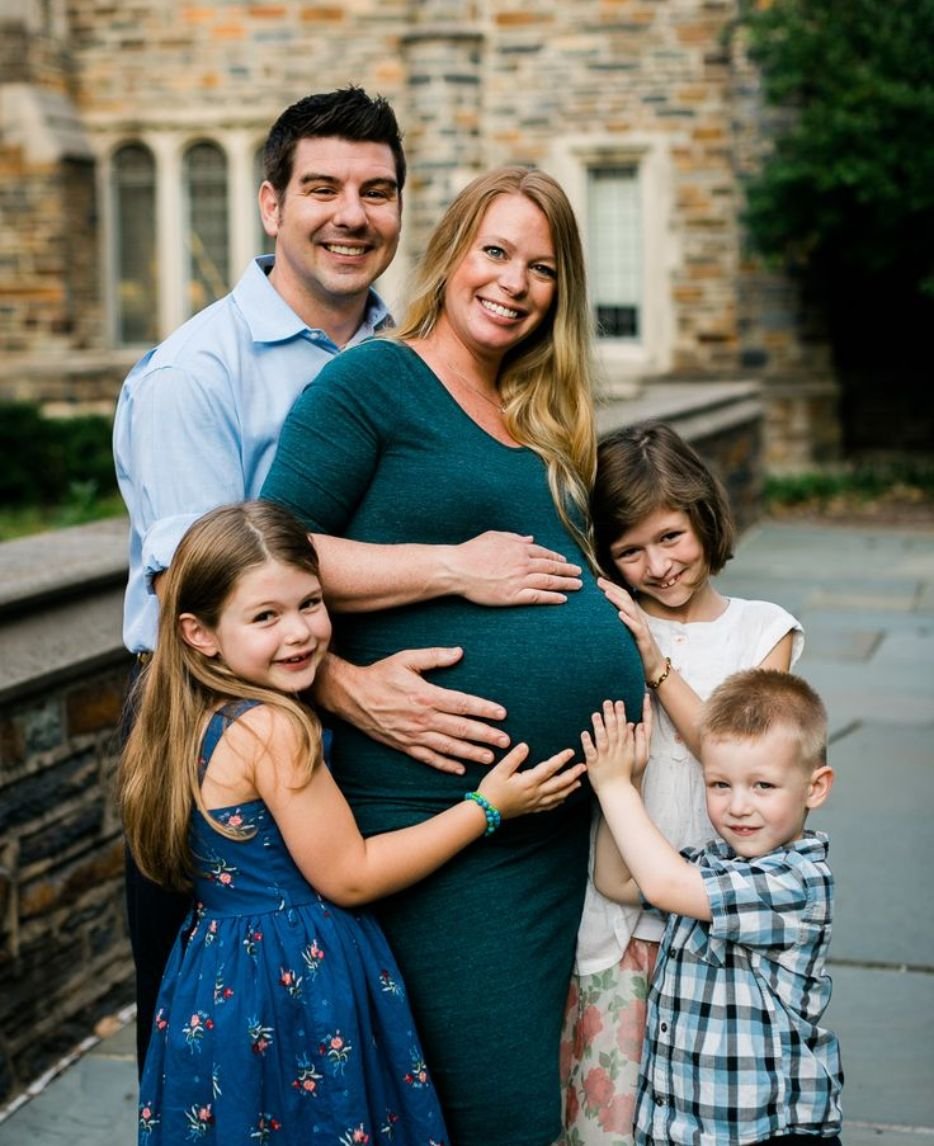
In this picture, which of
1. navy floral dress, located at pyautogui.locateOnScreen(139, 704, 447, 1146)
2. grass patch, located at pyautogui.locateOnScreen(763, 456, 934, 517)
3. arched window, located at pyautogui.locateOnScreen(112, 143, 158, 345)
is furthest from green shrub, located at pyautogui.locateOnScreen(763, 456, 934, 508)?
navy floral dress, located at pyautogui.locateOnScreen(139, 704, 447, 1146)

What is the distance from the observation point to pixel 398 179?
9.53ft

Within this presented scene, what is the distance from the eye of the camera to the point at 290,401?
2709 millimetres

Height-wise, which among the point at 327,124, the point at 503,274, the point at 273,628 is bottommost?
the point at 273,628

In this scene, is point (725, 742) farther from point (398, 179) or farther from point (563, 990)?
point (398, 179)

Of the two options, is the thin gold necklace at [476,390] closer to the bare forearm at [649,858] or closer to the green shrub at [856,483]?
the bare forearm at [649,858]

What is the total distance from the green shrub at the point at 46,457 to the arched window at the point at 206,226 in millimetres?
3268

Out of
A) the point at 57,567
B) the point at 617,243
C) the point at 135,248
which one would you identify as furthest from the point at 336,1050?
the point at 135,248

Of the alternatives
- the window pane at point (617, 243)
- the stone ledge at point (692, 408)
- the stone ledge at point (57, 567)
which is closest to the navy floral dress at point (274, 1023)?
the stone ledge at point (57, 567)

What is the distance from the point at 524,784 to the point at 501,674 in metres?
0.17

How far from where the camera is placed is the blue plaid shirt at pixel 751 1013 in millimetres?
2463

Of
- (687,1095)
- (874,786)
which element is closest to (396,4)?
(874,786)

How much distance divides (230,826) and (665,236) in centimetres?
1427

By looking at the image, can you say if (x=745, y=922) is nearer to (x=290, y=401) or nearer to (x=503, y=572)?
(x=503, y=572)

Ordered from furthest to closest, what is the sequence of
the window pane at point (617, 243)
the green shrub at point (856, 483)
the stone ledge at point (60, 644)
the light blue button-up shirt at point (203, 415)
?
the window pane at point (617, 243)
the green shrub at point (856, 483)
the stone ledge at point (60, 644)
the light blue button-up shirt at point (203, 415)
